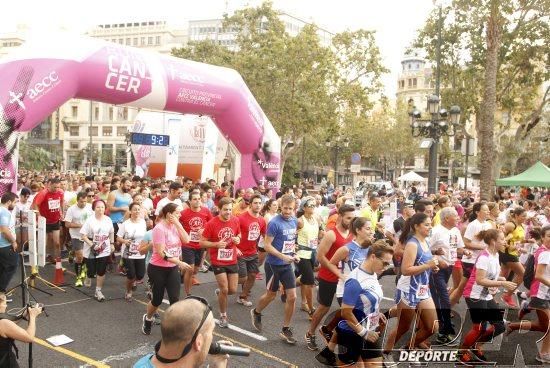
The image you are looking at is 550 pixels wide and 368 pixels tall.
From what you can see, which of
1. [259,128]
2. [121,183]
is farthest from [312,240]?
[259,128]

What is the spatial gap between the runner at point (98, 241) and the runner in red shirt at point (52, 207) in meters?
2.04

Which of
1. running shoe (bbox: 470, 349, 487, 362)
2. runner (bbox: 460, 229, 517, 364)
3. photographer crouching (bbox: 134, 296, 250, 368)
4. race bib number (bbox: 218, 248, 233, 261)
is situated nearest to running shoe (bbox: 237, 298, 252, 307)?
race bib number (bbox: 218, 248, 233, 261)

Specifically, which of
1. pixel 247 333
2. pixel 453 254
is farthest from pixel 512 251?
pixel 247 333

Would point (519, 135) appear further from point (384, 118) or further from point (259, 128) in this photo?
point (384, 118)

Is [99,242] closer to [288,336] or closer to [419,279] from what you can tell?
[288,336]

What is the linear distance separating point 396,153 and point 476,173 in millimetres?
9730

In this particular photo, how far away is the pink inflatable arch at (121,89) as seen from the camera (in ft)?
29.6

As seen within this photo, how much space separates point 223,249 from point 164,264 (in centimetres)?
80

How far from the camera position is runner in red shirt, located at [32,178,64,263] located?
9.80 metres

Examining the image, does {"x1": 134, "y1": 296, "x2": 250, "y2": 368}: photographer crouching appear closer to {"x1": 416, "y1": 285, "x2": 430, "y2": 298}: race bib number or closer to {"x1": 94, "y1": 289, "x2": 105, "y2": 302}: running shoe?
{"x1": 416, "y1": 285, "x2": 430, "y2": 298}: race bib number

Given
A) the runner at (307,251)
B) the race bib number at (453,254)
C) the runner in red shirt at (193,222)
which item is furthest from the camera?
the runner in red shirt at (193,222)

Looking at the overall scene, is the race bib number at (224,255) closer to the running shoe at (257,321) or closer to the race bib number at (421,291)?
the running shoe at (257,321)

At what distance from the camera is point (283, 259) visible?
6.38 meters

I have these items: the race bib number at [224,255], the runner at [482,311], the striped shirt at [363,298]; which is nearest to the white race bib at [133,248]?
the race bib number at [224,255]
